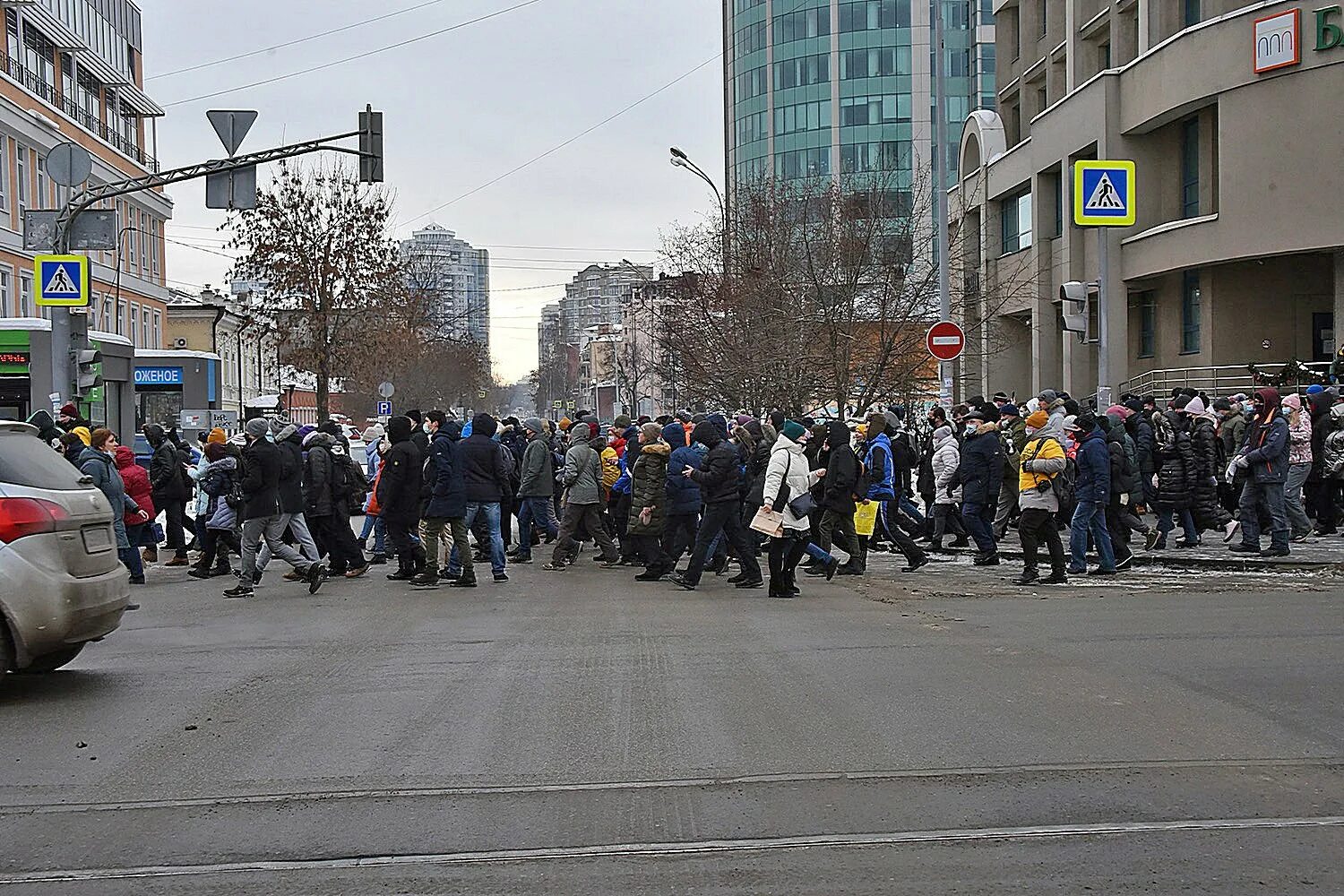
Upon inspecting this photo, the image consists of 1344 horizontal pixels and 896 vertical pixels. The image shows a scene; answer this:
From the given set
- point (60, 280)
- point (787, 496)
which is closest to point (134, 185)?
point (60, 280)

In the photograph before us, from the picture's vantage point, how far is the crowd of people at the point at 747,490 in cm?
1462

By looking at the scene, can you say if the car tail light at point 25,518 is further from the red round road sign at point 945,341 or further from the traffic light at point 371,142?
the red round road sign at point 945,341

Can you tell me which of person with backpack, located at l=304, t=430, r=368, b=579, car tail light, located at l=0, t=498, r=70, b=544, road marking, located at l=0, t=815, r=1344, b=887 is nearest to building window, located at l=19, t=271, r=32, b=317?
person with backpack, located at l=304, t=430, r=368, b=579

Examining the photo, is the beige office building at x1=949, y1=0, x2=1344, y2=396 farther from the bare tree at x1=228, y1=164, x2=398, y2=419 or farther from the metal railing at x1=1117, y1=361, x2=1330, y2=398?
the bare tree at x1=228, y1=164, x2=398, y2=419

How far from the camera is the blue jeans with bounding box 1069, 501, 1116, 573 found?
49.4ft

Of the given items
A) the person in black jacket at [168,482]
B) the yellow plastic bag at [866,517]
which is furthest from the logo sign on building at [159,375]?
the yellow plastic bag at [866,517]

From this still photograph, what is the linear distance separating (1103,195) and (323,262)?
1208 inches

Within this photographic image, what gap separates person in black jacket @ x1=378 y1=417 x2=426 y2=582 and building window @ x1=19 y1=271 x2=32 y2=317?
43229 mm

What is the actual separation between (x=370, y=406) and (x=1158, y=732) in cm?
7499

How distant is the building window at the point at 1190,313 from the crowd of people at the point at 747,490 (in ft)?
55.4

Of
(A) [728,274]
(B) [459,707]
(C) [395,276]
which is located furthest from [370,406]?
(B) [459,707]

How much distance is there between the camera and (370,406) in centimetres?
7950

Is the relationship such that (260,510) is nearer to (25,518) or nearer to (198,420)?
(25,518)

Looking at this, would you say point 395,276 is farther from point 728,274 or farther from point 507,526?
point 507,526
